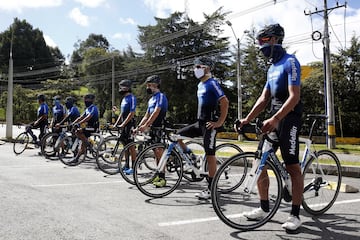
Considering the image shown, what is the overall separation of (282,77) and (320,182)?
1575 millimetres

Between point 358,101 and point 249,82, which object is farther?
point 249,82

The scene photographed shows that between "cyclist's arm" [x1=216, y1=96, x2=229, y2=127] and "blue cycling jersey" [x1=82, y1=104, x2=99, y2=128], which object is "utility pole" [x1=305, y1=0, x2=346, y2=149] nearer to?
"blue cycling jersey" [x1=82, y1=104, x2=99, y2=128]

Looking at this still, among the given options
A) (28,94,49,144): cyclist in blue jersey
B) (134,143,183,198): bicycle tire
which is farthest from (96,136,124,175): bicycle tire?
(28,94,49,144): cyclist in blue jersey

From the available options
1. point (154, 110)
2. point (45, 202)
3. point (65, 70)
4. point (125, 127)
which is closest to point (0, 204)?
point (45, 202)

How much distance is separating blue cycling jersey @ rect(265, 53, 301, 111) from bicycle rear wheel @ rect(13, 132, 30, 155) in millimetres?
10618

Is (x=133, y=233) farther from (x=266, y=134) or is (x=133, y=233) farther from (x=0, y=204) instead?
(x=0, y=204)

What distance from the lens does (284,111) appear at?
4.02 m

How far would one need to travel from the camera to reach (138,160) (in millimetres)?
5992

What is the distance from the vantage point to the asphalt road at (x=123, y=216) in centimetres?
401

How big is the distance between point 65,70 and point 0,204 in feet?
256

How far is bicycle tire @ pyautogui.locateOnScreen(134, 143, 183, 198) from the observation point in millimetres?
6004

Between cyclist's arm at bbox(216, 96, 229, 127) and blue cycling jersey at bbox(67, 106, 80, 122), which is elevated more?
blue cycling jersey at bbox(67, 106, 80, 122)

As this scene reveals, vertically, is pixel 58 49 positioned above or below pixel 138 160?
above

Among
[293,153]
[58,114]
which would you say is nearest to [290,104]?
[293,153]
